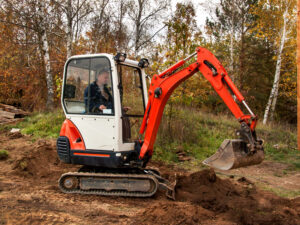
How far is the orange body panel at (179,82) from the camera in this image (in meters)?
4.20

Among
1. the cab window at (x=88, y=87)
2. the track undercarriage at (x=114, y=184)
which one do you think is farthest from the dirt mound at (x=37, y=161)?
the cab window at (x=88, y=87)

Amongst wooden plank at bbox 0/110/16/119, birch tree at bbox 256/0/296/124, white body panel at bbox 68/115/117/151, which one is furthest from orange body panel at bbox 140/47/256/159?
birch tree at bbox 256/0/296/124

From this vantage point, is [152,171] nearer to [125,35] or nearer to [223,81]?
[223,81]

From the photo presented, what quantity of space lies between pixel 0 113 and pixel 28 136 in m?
3.60

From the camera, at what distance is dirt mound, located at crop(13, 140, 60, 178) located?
6.48 meters

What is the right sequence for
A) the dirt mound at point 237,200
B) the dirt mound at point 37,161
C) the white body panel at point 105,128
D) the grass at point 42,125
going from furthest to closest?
the grass at point 42,125 < the dirt mound at point 37,161 < the white body panel at point 105,128 < the dirt mound at point 237,200

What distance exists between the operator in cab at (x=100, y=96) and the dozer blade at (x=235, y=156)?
1.97 metres

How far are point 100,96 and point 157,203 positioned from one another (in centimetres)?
204

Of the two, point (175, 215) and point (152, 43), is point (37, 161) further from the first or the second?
point (152, 43)

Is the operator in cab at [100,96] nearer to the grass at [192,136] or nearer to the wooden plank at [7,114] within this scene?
the grass at [192,136]

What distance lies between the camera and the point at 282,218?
379cm

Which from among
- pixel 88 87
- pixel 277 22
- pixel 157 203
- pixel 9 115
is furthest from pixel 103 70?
pixel 277 22

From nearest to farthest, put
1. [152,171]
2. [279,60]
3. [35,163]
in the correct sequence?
[152,171] → [35,163] → [279,60]

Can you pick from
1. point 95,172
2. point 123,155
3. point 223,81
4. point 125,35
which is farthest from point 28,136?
point 125,35
